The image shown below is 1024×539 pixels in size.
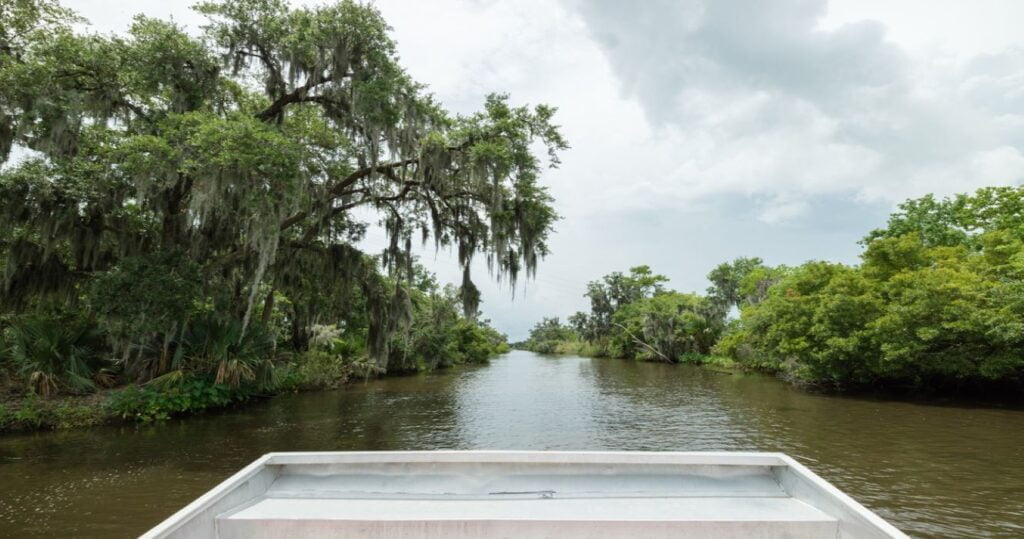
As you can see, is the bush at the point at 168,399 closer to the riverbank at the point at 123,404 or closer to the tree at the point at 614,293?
the riverbank at the point at 123,404

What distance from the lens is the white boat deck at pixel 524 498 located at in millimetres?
3508

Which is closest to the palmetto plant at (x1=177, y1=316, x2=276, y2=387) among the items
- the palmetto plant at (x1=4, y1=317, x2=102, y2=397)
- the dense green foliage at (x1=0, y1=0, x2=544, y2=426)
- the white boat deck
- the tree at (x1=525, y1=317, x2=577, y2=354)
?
the dense green foliage at (x1=0, y1=0, x2=544, y2=426)

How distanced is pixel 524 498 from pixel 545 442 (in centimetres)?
707

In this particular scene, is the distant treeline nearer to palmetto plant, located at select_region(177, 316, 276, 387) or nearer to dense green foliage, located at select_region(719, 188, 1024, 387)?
dense green foliage, located at select_region(719, 188, 1024, 387)

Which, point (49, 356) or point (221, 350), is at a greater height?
point (221, 350)

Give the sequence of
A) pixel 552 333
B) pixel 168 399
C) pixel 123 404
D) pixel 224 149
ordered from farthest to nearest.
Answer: pixel 552 333 → pixel 168 399 → pixel 123 404 → pixel 224 149

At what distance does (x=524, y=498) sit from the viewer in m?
4.45

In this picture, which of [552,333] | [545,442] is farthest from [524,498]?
[552,333]

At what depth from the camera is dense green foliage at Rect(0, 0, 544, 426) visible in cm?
1125

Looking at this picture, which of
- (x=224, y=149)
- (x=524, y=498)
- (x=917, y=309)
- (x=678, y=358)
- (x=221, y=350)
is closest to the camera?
(x=524, y=498)

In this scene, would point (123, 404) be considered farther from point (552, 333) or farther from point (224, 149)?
point (552, 333)

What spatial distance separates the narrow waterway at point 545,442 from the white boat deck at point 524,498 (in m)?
2.84

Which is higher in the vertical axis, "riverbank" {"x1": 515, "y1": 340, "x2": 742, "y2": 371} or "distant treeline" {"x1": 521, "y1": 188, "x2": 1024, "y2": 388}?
"distant treeline" {"x1": 521, "y1": 188, "x2": 1024, "y2": 388}

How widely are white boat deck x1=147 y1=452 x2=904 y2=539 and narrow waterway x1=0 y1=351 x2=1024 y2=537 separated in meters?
2.84
